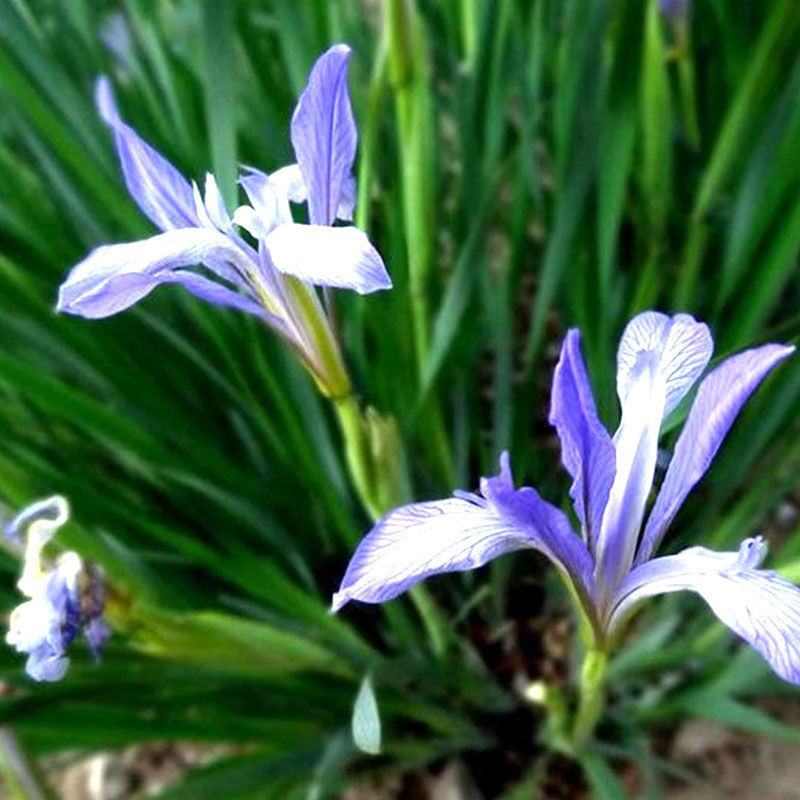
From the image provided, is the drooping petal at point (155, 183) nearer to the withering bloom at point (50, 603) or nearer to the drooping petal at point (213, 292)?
the drooping petal at point (213, 292)

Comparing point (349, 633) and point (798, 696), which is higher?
point (349, 633)

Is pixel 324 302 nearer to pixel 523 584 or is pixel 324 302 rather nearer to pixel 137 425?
pixel 137 425

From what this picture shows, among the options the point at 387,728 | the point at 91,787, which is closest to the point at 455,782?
the point at 387,728

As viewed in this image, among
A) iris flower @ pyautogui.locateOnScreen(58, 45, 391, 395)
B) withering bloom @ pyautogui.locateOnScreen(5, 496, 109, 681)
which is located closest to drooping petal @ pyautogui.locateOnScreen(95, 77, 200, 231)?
iris flower @ pyautogui.locateOnScreen(58, 45, 391, 395)

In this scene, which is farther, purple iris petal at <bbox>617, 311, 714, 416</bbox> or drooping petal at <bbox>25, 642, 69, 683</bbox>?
drooping petal at <bbox>25, 642, 69, 683</bbox>

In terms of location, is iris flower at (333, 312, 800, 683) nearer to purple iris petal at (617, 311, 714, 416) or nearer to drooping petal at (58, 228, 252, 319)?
purple iris petal at (617, 311, 714, 416)

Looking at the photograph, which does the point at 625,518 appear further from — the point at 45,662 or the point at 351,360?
the point at 351,360
